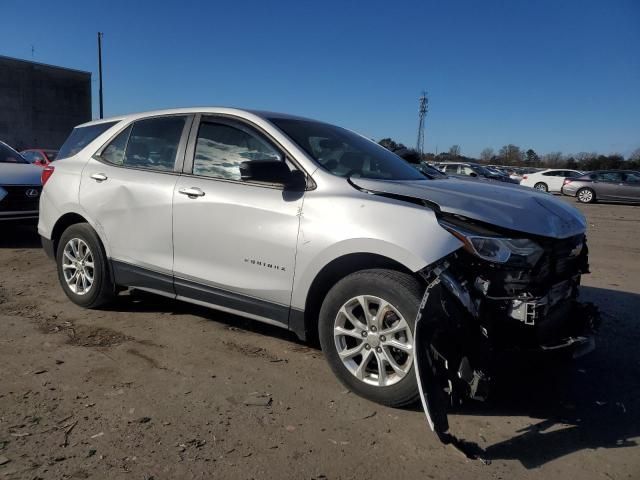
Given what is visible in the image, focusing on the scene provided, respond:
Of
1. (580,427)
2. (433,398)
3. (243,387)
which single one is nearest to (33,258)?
(243,387)

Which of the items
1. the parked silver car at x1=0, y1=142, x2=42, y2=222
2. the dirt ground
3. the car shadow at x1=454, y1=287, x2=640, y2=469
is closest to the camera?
the dirt ground

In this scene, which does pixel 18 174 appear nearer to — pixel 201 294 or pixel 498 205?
pixel 201 294

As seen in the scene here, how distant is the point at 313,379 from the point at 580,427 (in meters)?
1.66

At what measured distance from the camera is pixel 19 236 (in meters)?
8.85

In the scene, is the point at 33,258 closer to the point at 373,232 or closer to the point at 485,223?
the point at 373,232

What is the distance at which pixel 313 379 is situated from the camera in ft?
11.6

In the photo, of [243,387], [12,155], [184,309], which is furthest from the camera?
[12,155]

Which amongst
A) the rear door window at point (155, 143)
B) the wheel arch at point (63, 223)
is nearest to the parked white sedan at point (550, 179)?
the rear door window at point (155, 143)

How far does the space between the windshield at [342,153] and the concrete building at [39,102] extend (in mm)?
41552

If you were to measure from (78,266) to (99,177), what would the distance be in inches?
34.4

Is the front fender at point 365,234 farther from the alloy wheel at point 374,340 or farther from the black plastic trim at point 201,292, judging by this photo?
the alloy wheel at point 374,340

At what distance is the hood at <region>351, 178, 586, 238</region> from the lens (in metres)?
3.02

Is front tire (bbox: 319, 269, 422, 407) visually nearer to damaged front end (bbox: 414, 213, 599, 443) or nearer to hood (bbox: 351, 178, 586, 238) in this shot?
damaged front end (bbox: 414, 213, 599, 443)

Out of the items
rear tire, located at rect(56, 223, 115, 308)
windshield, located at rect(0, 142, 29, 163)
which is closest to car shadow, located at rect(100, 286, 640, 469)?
rear tire, located at rect(56, 223, 115, 308)
